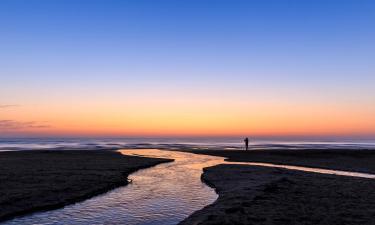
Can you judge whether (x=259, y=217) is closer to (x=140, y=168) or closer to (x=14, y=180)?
(x=14, y=180)

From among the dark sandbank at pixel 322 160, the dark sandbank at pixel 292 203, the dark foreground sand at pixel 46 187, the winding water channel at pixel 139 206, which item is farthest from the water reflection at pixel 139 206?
the dark sandbank at pixel 322 160

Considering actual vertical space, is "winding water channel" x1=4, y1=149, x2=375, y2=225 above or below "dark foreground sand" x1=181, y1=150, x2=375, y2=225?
below

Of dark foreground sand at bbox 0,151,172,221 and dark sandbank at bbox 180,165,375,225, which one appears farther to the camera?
dark foreground sand at bbox 0,151,172,221

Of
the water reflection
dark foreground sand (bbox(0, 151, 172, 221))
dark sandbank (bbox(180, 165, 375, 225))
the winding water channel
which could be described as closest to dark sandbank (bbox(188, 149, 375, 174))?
dark sandbank (bbox(180, 165, 375, 225))

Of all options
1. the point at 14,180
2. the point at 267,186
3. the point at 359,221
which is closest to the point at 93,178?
the point at 14,180

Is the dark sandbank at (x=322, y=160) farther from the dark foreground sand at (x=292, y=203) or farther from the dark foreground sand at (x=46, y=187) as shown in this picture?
the dark foreground sand at (x=46, y=187)

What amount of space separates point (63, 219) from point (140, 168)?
21941mm

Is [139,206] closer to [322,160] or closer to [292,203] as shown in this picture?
[292,203]

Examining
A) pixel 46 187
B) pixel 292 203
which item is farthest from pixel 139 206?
pixel 292 203

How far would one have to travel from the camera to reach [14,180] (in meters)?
25.7

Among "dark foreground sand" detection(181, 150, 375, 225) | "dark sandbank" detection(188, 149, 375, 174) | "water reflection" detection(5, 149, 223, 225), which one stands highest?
"dark sandbank" detection(188, 149, 375, 174)

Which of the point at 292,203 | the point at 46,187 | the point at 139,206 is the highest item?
the point at 46,187

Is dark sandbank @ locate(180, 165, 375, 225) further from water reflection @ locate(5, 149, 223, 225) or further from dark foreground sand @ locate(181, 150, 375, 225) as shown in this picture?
water reflection @ locate(5, 149, 223, 225)

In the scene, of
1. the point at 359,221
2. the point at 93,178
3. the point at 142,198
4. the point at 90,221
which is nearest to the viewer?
the point at 359,221
